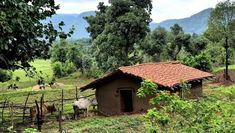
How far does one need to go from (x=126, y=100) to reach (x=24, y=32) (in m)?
13.8

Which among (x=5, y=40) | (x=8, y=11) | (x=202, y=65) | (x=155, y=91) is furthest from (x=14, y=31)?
(x=202, y=65)

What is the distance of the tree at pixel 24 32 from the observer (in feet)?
54.1

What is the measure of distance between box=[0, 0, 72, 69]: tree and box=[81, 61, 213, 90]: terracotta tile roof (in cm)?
790

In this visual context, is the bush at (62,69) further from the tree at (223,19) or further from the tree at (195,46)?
the tree at (223,19)

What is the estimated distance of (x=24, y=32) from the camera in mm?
19391

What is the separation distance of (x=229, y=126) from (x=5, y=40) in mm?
11465

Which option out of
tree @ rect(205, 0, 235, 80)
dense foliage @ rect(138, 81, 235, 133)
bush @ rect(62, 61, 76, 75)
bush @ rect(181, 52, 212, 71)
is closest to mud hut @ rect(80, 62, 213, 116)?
tree @ rect(205, 0, 235, 80)

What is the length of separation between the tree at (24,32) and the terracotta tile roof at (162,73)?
7.90m

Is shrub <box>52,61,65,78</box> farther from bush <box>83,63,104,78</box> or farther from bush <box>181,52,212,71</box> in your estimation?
bush <box>181,52,212,71</box>

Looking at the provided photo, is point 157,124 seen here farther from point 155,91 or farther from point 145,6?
point 145,6

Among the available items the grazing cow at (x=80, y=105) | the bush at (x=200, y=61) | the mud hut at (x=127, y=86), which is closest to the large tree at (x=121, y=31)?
the bush at (x=200, y=61)

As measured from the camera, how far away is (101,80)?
3114cm

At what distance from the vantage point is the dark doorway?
3094 centimetres

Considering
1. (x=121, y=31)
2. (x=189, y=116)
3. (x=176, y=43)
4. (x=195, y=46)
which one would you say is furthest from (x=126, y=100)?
(x=195, y=46)
